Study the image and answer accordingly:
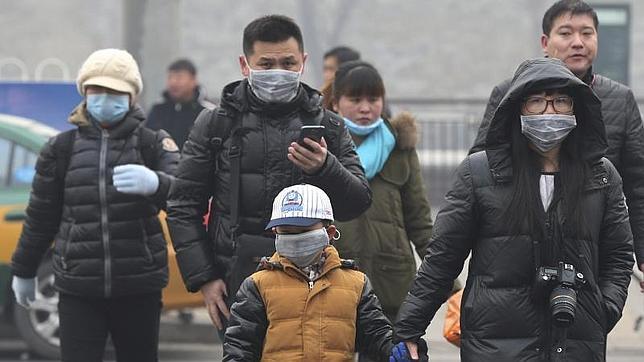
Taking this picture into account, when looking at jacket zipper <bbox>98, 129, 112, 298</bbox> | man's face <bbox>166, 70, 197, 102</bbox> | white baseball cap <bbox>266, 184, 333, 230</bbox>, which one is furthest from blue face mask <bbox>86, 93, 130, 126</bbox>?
man's face <bbox>166, 70, 197, 102</bbox>

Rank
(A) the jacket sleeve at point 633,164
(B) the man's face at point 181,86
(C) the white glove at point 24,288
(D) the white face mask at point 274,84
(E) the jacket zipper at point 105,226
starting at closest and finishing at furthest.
→ (D) the white face mask at point 274,84 → (A) the jacket sleeve at point 633,164 → (E) the jacket zipper at point 105,226 → (C) the white glove at point 24,288 → (B) the man's face at point 181,86

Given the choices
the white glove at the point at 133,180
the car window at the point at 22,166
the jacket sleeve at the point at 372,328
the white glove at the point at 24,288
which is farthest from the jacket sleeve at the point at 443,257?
the car window at the point at 22,166

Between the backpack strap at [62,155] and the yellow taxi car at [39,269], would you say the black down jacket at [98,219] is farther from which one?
the yellow taxi car at [39,269]

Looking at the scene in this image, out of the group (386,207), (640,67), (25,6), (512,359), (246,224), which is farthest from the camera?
(25,6)

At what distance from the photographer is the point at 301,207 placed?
5180 mm

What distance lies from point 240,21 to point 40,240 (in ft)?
100

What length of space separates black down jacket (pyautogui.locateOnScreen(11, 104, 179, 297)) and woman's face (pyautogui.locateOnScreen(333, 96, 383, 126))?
834 mm

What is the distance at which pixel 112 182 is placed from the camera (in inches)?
266

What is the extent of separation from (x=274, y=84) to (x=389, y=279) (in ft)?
4.13

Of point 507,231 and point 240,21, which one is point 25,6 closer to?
point 240,21

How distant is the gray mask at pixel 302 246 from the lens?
514cm

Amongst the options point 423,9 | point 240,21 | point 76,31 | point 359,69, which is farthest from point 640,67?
point 359,69

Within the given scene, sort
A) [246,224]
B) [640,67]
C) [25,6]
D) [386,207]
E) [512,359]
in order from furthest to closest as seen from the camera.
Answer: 1. [25,6]
2. [640,67]
3. [386,207]
4. [246,224]
5. [512,359]

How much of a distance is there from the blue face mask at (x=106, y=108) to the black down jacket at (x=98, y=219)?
37 millimetres
